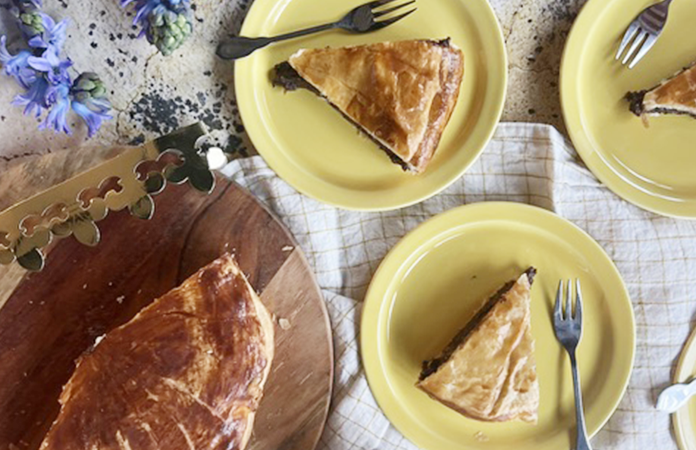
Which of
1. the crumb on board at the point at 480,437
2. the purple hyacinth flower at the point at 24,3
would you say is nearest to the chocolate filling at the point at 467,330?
the crumb on board at the point at 480,437

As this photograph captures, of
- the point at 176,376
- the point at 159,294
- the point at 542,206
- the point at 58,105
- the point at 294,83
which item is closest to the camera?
the point at 176,376

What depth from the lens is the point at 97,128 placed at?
8.39ft

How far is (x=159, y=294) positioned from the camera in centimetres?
250

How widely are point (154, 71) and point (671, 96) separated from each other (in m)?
1.67

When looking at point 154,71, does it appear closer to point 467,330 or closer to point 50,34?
point 50,34

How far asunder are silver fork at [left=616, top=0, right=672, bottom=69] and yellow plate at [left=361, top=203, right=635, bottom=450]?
62 centimetres

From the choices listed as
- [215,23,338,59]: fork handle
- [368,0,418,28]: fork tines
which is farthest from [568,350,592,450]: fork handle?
[215,23,338,59]: fork handle

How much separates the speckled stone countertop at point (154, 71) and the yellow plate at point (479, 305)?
2.15ft

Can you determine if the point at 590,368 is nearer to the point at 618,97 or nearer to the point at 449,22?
the point at 618,97

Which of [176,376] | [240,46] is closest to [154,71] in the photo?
[240,46]

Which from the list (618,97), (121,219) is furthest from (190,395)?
(618,97)

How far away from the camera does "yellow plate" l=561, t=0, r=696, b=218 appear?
2662mm

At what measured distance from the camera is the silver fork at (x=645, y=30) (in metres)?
2.67

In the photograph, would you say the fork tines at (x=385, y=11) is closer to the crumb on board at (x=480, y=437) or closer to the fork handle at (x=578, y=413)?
the fork handle at (x=578, y=413)
